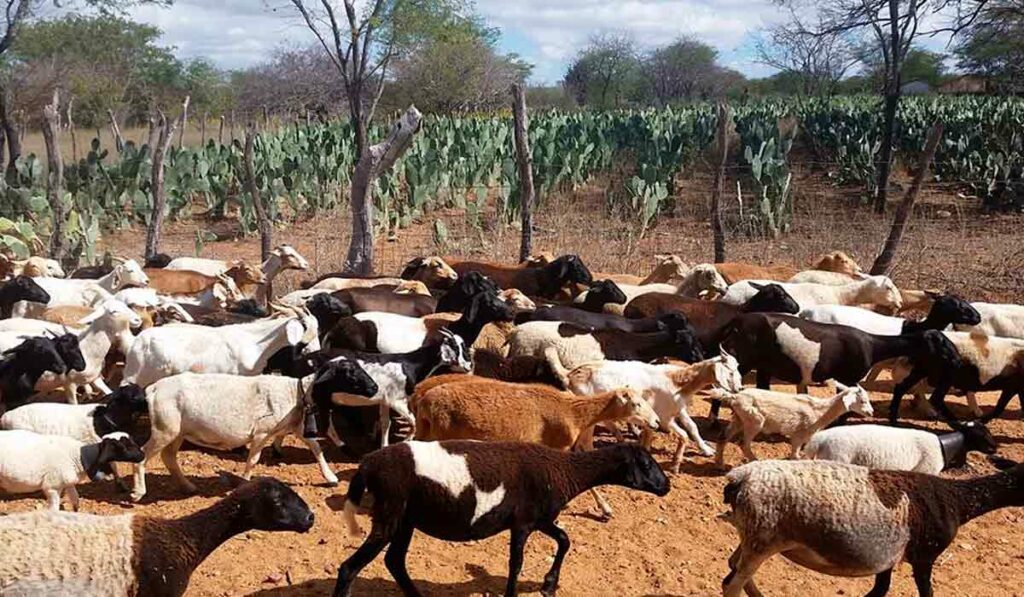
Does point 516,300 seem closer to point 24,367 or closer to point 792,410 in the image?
point 792,410

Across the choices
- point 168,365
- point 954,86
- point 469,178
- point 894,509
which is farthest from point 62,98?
point 954,86

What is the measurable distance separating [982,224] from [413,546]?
16.7 m

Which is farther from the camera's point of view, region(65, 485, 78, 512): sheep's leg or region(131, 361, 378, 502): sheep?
region(131, 361, 378, 502): sheep

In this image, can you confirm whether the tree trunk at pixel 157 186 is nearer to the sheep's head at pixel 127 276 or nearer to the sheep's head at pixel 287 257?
the sheep's head at pixel 287 257

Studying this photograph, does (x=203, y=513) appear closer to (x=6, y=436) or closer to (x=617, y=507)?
(x=6, y=436)

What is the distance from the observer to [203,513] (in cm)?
512

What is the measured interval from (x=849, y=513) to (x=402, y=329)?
5109 mm

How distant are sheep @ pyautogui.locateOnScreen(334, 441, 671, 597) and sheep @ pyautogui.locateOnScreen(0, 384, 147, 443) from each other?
264cm

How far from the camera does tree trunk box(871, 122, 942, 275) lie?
42.5 feet

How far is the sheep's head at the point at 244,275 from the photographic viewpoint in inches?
475

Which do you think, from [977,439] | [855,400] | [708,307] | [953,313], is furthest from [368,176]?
[977,439]

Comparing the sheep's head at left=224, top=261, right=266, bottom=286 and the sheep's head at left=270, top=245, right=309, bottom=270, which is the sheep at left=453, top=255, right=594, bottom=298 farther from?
the sheep's head at left=224, top=261, right=266, bottom=286

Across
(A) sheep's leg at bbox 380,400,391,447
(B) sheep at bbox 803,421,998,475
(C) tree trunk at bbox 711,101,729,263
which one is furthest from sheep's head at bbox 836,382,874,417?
(C) tree trunk at bbox 711,101,729,263

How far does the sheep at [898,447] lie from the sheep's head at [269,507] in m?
3.60
